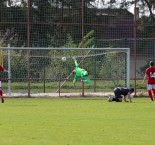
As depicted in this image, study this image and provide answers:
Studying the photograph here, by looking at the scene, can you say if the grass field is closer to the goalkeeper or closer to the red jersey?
the red jersey

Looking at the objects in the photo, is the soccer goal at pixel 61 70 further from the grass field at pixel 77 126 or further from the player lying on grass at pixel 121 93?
the grass field at pixel 77 126

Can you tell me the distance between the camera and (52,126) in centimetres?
1582

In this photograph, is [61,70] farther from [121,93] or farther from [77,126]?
[77,126]

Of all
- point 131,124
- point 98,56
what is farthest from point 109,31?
point 131,124

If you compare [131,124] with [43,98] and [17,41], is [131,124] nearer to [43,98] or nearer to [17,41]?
[43,98]

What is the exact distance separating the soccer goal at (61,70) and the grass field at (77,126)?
9.67 metres

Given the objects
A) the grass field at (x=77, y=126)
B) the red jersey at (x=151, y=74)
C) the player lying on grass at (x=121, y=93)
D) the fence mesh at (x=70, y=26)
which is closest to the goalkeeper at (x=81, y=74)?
the fence mesh at (x=70, y=26)

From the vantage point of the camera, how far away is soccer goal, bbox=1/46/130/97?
104 feet

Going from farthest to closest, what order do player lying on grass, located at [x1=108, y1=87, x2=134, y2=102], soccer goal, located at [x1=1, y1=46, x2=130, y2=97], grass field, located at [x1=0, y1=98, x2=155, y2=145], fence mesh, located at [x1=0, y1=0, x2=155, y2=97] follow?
fence mesh, located at [x1=0, y1=0, x2=155, y2=97] → soccer goal, located at [x1=1, y1=46, x2=130, y2=97] → player lying on grass, located at [x1=108, y1=87, x2=134, y2=102] → grass field, located at [x1=0, y1=98, x2=155, y2=145]

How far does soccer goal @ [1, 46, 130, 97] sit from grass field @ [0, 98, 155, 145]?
31.7ft

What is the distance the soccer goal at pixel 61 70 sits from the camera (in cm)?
3166

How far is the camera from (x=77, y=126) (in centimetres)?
1585

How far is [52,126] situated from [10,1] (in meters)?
20.9

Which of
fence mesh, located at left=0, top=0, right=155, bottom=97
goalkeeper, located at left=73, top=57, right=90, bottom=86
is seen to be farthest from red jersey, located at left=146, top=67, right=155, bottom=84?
goalkeeper, located at left=73, top=57, right=90, bottom=86
